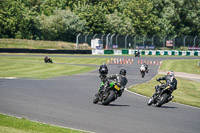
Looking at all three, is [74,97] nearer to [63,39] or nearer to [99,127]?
[99,127]

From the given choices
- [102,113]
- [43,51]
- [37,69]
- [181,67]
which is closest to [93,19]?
[43,51]

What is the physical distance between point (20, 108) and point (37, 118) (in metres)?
1.86

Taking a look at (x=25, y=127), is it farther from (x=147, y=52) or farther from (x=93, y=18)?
(x=93, y=18)

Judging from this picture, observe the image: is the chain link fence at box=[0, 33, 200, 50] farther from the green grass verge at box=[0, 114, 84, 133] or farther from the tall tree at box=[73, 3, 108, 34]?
the green grass verge at box=[0, 114, 84, 133]

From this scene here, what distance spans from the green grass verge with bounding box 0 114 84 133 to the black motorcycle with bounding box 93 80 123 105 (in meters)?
4.48

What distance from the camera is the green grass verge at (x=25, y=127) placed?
390 inches

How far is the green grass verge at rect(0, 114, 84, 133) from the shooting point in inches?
390

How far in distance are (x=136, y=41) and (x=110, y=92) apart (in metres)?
70.0

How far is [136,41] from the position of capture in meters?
84.6

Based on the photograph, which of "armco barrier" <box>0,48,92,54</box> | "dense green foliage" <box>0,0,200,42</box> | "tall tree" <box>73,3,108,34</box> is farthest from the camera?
"tall tree" <box>73,3,108,34</box>

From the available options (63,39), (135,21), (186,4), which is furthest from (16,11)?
(186,4)

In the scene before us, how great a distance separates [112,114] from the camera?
43.7 ft

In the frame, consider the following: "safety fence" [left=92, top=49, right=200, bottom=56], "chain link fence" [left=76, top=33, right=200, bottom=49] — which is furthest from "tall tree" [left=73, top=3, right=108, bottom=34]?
"safety fence" [left=92, top=49, right=200, bottom=56]

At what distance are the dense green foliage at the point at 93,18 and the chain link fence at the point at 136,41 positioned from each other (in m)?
8.37
